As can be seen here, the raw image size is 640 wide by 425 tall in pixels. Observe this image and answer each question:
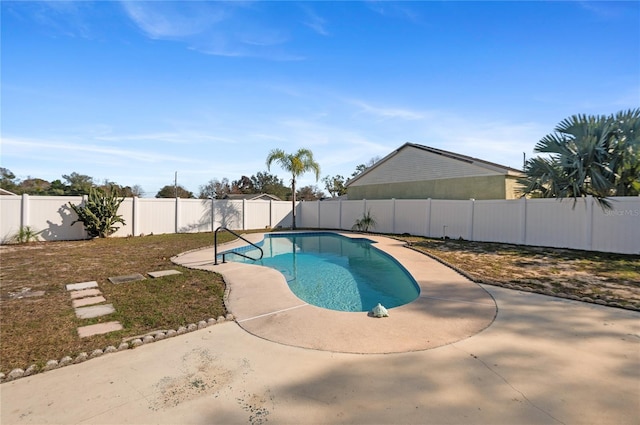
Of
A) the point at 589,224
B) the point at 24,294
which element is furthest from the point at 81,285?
the point at 589,224

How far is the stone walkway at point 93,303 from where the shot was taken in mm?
3734

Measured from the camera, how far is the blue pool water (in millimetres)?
5934

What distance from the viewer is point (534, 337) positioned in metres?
3.43

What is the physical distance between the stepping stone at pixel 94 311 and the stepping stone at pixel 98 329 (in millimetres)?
445

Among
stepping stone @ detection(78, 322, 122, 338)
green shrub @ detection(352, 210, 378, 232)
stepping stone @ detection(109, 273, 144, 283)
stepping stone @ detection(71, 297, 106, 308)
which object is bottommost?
stepping stone @ detection(71, 297, 106, 308)

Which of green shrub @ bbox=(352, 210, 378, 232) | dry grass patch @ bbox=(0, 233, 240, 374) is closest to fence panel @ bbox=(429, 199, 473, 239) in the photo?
green shrub @ bbox=(352, 210, 378, 232)

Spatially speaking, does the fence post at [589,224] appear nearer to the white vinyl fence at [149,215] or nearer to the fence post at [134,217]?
the white vinyl fence at [149,215]

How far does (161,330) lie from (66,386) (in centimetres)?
115

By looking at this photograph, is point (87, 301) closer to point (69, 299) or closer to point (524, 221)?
point (69, 299)

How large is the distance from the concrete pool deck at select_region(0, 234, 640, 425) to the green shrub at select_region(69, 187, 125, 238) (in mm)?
11514

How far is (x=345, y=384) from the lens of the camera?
2549 mm

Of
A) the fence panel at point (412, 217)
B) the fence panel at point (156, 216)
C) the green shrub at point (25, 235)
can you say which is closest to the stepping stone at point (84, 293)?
the green shrub at point (25, 235)

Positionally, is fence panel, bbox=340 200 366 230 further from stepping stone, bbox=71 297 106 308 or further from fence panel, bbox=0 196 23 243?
fence panel, bbox=0 196 23 243

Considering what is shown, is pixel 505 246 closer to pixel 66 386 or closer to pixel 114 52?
pixel 66 386
